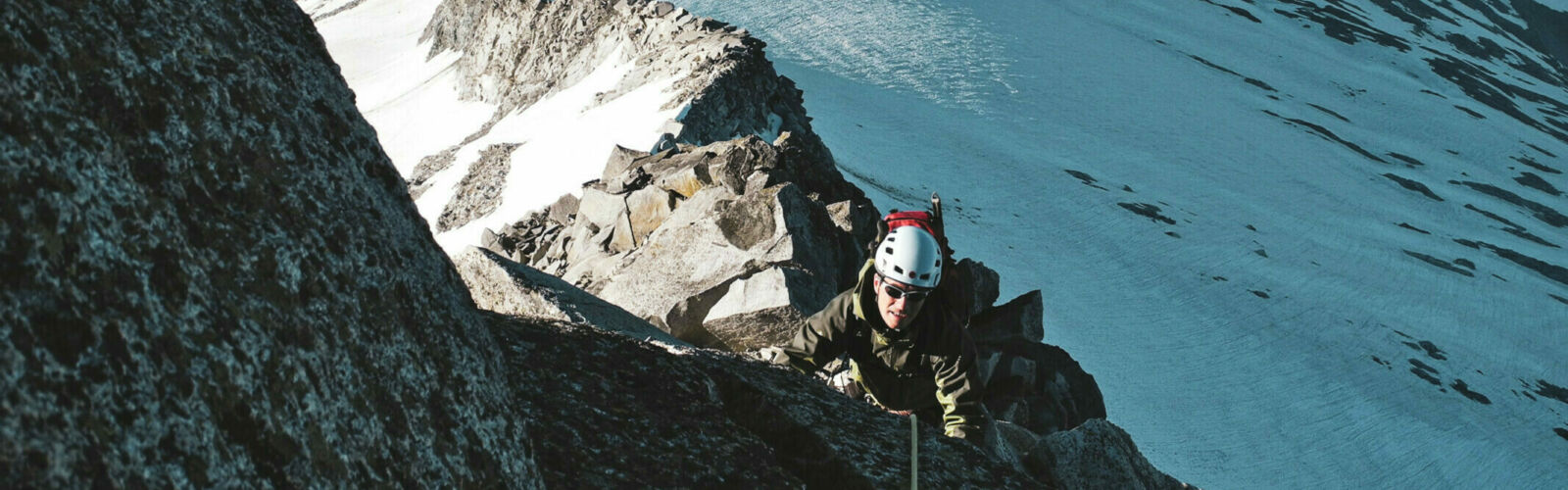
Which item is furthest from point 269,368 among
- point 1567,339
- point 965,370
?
point 1567,339

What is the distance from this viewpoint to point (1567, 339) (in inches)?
1323

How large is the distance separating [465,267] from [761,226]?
18.1 feet

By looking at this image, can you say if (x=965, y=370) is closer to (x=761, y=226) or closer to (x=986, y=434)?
(x=986, y=434)

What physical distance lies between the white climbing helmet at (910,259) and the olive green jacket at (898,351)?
0.23 meters

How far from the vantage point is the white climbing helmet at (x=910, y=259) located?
6.39 m

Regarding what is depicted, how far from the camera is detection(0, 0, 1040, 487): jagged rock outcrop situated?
2.23m

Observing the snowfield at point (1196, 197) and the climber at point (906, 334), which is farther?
the snowfield at point (1196, 197)

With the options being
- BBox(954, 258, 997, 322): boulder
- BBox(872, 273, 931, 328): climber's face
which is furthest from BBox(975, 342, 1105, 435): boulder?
BBox(872, 273, 931, 328): climber's face

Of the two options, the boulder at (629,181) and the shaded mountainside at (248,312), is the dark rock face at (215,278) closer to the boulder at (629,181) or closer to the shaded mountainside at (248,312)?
the shaded mountainside at (248,312)

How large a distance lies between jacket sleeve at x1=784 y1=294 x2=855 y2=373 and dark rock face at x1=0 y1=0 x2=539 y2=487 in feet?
9.64

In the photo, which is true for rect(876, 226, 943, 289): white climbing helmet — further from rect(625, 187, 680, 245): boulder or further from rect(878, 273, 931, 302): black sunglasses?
rect(625, 187, 680, 245): boulder

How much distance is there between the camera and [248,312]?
8.98ft

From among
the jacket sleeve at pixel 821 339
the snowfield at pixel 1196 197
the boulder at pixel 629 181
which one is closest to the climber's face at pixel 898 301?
the jacket sleeve at pixel 821 339

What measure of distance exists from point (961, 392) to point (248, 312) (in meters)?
4.39
